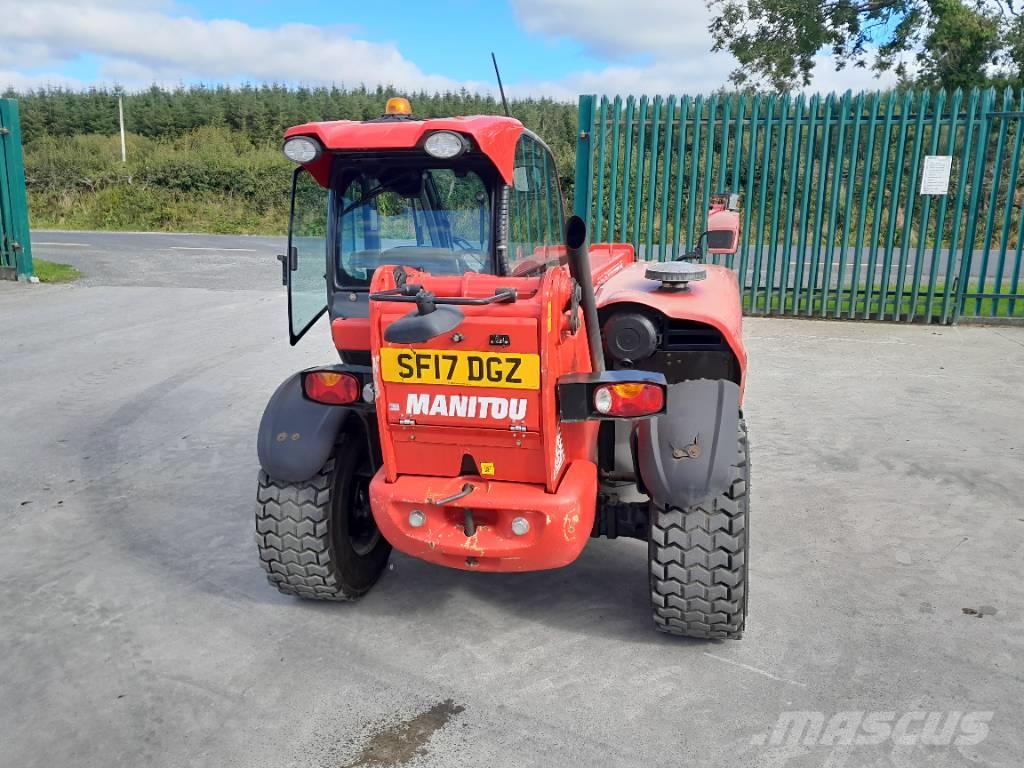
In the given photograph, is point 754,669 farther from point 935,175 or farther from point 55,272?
point 55,272

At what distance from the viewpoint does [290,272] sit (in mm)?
4137

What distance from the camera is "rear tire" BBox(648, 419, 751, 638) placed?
307 centimetres

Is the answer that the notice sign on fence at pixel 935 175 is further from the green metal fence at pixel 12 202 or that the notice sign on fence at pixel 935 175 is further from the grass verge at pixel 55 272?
the grass verge at pixel 55 272

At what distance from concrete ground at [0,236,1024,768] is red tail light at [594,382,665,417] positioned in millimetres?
952

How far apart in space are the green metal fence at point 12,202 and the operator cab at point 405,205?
32.6ft

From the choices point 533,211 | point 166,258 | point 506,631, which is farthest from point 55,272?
point 506,631

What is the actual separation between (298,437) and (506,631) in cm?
113

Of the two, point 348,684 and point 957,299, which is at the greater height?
point 957,299

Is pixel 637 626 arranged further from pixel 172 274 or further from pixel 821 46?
pixel 821 46

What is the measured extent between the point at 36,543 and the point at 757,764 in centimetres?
351

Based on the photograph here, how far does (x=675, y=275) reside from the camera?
399 cm

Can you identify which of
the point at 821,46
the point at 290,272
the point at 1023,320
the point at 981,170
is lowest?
the point at 1023,320

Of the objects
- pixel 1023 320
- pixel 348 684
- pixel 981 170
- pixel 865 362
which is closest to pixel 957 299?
pixel 1023 320

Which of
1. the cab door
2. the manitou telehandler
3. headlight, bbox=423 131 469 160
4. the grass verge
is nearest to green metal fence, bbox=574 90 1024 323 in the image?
the manitou telehandler
